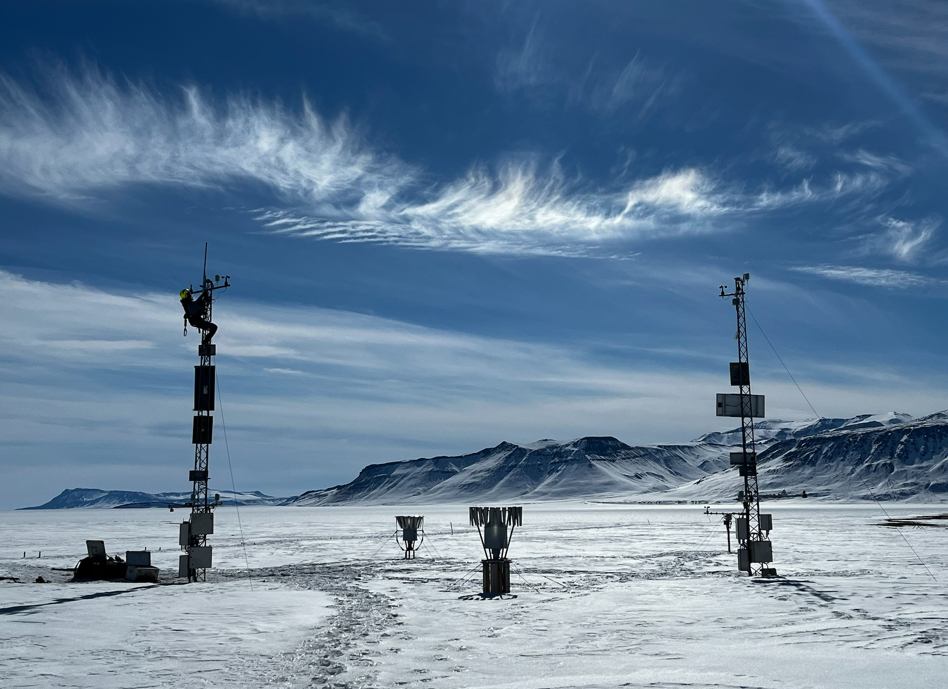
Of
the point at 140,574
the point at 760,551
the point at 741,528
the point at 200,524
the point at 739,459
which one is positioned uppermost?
the point at 739,459

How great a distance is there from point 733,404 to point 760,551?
544 centimetres

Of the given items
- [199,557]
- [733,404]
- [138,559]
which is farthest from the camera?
[733,404]

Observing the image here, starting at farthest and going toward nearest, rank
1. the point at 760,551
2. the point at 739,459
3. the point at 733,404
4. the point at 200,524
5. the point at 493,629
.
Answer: the point at 733,404 < the point at 739,459 < the point at 200,524 < the point at 760,551 < the point at 493,629

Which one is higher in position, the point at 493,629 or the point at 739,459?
the point at 739,459

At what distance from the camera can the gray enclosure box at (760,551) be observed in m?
28.0

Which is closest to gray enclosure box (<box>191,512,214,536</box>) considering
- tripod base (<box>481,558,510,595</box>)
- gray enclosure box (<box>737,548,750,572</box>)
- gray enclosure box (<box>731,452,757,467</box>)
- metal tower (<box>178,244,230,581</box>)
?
metal tower (<box>178,244,230,581</box>)

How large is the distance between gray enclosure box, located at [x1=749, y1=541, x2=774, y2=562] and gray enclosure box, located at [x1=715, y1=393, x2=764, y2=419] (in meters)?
4.80

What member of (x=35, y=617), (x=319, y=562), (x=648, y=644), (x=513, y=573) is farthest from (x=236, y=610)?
(x=319, y=562)

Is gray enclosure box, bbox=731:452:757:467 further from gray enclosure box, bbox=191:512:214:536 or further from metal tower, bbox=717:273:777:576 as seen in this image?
gray enclosure box, bbox=191:512:214:536

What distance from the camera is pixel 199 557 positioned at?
28.3 metres

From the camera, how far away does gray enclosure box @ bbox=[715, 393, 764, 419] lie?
101 ft

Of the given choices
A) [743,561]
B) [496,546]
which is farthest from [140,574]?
[743,561]

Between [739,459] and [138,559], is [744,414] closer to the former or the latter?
[739,459]

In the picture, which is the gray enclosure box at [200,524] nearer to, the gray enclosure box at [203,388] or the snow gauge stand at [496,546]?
the gray enclosure box at [203,388]
